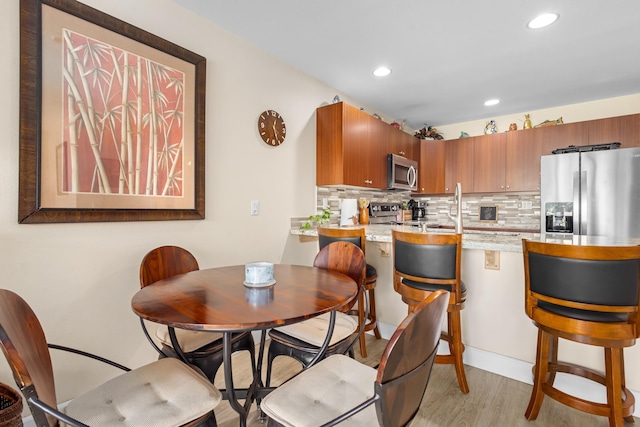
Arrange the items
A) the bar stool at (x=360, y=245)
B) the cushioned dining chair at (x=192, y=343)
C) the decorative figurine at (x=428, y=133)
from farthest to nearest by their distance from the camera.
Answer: the decorative figurine at (x=428, y=133)
the bar stool at (x=360, y=245)
the cushioned dining chair at (x=192, y=343)

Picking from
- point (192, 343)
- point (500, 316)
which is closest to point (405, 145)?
point (500, 316)

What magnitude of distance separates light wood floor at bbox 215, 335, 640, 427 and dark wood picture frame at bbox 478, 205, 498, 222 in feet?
9.86

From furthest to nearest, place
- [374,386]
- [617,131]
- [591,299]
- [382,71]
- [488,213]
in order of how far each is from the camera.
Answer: [488,213], [617,131], [382,71], [591,299], [374,386]

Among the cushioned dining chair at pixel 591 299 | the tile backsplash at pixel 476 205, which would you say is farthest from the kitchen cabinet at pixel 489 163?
the cushioned dining chair at pixel 591 299

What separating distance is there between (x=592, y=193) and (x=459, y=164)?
1688 mm

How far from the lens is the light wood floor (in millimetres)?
1651

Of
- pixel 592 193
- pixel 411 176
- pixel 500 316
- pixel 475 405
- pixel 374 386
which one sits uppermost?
pixel 411 176

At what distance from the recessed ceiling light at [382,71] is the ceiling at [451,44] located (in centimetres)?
Result: 6

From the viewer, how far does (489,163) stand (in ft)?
14.1

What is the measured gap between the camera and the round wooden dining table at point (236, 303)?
38.3 inches

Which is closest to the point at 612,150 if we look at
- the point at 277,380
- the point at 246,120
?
the point at 246,120

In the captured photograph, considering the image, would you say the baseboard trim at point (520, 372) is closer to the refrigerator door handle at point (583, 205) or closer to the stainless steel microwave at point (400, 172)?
the refrigerator door handle at point (583, 205)

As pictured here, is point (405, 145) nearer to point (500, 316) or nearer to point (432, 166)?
point (432, 166)

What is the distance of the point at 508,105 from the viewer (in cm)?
397
